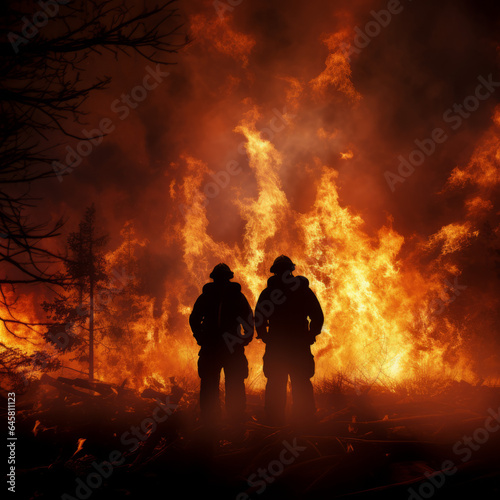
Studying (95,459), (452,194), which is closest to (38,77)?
(95,459)

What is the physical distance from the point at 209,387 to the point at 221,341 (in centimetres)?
88

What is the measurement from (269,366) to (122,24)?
5.54m

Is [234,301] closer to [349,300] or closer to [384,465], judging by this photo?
[384,465]

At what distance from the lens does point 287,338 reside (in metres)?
6.12

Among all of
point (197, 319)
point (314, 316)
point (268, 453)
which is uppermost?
point (197, 319)

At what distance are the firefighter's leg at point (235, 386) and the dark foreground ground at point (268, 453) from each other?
347 mm

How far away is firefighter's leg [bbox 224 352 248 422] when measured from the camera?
20.5 ft

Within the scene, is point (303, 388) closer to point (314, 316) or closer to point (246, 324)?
point (314, 316)

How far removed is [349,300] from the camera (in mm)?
17297

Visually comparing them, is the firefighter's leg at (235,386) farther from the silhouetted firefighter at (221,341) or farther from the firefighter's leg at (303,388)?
the firefighter's leg at (303,388)

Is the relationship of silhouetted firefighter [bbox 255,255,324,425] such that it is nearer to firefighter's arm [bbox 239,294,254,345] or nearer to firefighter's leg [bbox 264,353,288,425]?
firefighter's leg [bbox 264,353,288,425]

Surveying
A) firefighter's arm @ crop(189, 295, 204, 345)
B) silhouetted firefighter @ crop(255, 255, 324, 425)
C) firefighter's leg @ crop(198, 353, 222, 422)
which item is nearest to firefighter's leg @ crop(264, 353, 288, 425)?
silhouetted firefighter @ crop(255, 255, 324, 425)

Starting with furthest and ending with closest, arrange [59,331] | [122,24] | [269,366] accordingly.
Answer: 1. [59,331]
2. [269,366]
3. [122,24]

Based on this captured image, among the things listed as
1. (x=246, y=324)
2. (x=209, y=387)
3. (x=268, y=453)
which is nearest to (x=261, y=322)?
(x=246, y=324)
